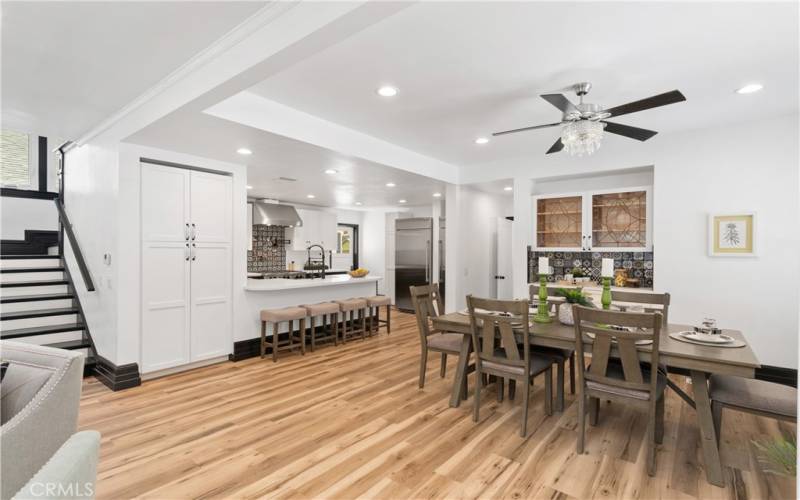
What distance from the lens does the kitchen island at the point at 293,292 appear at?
479 centimetres

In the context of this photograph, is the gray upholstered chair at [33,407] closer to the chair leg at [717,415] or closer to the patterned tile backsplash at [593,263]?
the chair leg at [717,415]

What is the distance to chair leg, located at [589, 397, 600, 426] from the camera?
2988 mm

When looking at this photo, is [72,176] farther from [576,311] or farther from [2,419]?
[576,311]

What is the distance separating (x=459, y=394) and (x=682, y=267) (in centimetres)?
283

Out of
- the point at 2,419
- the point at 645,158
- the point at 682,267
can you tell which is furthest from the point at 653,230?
the point at 2,419

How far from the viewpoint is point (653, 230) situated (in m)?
4.41

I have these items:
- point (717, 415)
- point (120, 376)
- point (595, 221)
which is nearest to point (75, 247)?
point (120, 376)

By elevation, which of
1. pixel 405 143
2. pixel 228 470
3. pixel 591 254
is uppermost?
pixel 405 143

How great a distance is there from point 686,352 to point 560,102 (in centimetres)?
170

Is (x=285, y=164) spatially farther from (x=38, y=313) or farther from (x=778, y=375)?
(x=778, y=375)

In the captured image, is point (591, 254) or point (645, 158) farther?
point (591, 254)

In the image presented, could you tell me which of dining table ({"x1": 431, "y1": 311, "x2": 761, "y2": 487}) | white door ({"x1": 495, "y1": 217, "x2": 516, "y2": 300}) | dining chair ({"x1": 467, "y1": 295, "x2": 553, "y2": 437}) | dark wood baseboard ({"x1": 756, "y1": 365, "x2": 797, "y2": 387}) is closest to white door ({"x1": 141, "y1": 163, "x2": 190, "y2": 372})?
dining chair ({"x1": 467, "y1": 295, "x2": 553, "y2": 437})

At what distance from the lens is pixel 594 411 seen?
9.99 feet

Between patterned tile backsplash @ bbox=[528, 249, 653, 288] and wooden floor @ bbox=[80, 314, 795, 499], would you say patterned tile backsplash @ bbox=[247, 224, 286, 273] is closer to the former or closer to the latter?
wooden floor @ bbox=[80, 314, 795, 499]
